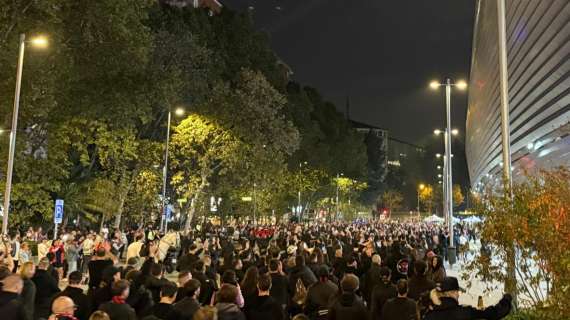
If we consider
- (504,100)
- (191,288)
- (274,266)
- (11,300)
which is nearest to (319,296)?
(274,266)

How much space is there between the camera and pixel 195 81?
36281 mm

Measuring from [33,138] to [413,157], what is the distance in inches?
5589

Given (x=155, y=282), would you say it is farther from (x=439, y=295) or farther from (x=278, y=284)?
(x=439, y=295)

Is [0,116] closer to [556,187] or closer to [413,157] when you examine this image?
[556,187]

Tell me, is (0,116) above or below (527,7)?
below

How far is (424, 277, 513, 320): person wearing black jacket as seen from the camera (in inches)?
230

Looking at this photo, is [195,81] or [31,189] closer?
[31,189]

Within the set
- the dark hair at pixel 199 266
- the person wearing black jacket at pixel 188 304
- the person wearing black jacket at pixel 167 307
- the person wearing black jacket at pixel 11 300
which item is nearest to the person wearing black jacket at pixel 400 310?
the person wearing black jacket at pixel 188 304

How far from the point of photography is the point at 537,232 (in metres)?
7.65

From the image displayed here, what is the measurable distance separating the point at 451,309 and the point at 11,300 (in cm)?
461

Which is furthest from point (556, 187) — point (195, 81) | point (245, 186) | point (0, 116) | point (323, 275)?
point (245, 186)

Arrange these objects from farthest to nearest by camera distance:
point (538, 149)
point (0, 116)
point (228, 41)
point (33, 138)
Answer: point (228, 41) < point (538, 149) < point (33, 138) < point (0, 116)

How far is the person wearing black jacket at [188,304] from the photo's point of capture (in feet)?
20.4

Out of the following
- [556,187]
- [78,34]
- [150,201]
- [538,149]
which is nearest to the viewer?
[556,187]
